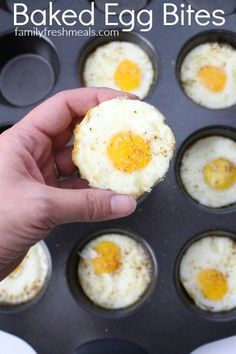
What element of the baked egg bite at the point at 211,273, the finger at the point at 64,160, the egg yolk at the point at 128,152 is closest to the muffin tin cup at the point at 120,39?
the finger at the point at 64,160

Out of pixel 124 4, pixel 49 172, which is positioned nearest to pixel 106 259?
pixel 49 172

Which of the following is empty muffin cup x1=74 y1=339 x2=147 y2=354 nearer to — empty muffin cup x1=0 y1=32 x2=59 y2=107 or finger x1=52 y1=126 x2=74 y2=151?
finger x1=52 y1=126 x2=74 y2=151

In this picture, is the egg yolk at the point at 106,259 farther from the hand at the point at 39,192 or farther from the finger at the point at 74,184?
the hand at the point at 39,192

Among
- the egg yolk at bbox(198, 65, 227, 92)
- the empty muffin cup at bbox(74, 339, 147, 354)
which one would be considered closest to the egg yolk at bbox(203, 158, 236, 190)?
the egg yolk at bbox(198, 65, 227, 92)

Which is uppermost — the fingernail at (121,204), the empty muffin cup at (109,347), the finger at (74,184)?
the fingernail at (121,204)

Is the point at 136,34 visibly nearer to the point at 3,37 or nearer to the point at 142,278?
the point at 3,37

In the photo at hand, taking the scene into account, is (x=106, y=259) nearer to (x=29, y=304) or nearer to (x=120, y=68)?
(x=29, y=304)
